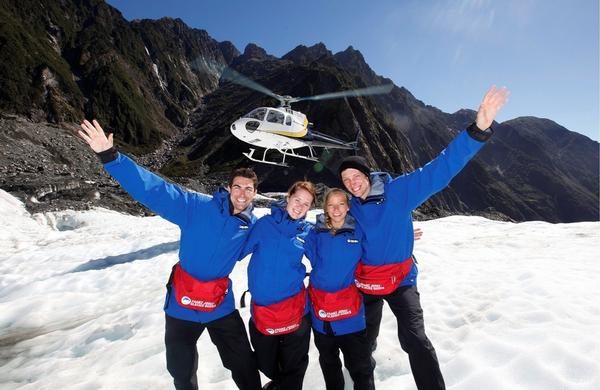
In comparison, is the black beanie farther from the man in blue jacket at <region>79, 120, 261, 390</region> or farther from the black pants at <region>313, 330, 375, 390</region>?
the black pants at <region>313, 330, 375, 390</region>

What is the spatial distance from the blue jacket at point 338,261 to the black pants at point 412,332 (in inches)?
15.0

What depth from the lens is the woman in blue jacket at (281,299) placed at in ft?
12.5

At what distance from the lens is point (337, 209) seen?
3998 mm

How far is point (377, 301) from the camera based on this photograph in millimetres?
4289

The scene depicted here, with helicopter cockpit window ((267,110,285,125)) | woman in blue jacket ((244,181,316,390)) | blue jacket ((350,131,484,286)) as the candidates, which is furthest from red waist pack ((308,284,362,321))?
helicopter cockpit window ((267,110,285,125))

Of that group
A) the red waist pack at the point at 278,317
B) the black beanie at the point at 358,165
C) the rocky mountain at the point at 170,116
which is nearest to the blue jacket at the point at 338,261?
the red waist pack at the point at 278,317

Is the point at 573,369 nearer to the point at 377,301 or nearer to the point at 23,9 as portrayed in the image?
the point at 377,301

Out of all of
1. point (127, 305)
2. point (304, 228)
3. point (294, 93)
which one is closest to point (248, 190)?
point (304, 228)

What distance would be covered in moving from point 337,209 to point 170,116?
431 ft

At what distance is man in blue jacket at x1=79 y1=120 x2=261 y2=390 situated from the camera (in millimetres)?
3834

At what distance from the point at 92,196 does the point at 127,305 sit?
16274 mm

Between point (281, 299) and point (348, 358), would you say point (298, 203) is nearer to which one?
point (281, 299)

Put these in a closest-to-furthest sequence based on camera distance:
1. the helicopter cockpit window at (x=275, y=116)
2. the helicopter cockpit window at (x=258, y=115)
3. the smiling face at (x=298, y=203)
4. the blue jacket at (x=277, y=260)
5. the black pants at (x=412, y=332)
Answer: the black pants at (x=412, y=332)
the blue jacket at (x=277, y=260)
the smiling face at (x=298, y=203)
the helicopter cockpit window at (x=258, y=115)
the helicopter cockpit window at (x=275, y=116)

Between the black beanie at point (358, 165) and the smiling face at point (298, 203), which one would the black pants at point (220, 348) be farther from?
the black beanie at point (358, 165)
